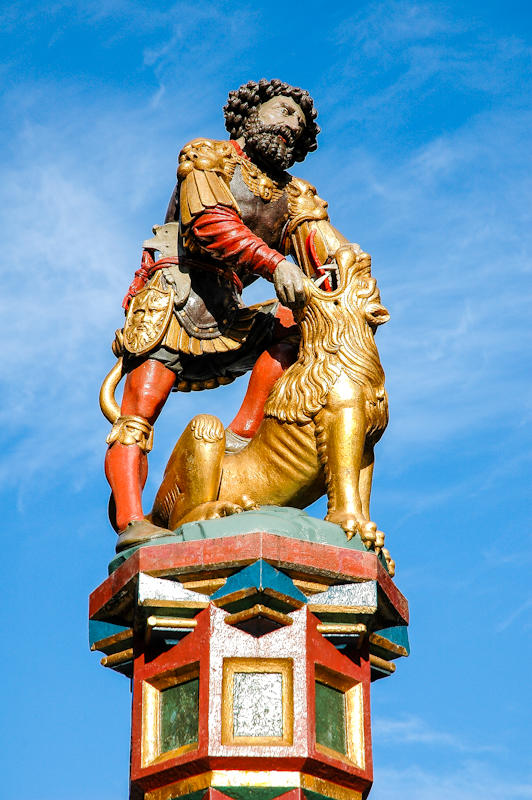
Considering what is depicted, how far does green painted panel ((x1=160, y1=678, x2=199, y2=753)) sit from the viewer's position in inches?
337

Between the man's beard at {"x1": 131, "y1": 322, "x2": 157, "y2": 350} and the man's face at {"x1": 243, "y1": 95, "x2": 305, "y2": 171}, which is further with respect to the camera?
the man's face at {"x1": 243, "y1": 95, "x2": 305, "y2": 171}

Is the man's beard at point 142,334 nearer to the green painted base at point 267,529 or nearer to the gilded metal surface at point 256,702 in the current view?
the green painted base at point 267,529

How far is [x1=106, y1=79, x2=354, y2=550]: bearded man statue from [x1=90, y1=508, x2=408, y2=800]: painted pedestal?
2.55ft

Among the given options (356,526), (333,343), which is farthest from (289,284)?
(356,526)

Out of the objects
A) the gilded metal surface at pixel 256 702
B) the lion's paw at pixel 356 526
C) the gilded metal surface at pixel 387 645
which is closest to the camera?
the gilded metal surface at pixel 256 702

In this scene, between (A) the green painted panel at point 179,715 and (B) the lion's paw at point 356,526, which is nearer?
(A) the green painted panel at point 179,715

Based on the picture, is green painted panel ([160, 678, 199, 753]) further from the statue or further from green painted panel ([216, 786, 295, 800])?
the statue

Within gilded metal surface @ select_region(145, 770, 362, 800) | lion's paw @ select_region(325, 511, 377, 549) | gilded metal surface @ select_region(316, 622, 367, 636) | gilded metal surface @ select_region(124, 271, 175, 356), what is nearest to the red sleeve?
gilded metal surface @ select_region(124, 271, 175, 356)

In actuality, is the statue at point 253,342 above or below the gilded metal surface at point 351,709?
above

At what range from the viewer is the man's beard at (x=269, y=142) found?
10.5 meters

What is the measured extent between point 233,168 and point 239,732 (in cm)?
403

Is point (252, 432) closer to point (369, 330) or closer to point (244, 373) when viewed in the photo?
point (244, 373)

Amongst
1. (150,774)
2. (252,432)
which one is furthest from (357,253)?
(150,774)

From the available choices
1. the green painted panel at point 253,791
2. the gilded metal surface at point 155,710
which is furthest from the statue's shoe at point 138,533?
the green painted panel at point 253,791
